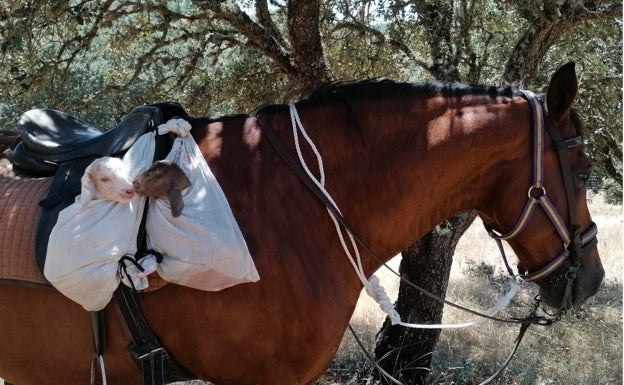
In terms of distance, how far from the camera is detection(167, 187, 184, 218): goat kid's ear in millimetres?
2012

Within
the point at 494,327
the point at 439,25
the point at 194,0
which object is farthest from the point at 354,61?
the point at 494,327

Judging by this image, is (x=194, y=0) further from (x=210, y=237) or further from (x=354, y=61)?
(x=210, y=237)

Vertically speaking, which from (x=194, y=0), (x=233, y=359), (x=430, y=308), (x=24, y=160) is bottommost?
(x=430, y=308)

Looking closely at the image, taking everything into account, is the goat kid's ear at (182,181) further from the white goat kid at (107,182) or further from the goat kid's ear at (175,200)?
the white goat kid at (107,182)

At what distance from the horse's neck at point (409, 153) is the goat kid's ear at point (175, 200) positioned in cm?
63

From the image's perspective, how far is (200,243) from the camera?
2010 mm

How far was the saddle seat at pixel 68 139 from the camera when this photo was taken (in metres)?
2.26

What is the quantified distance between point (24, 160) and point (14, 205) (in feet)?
0.89

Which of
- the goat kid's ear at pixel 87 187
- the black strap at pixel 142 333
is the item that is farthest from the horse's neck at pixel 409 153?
the goat kid's ear at pixel 87 187

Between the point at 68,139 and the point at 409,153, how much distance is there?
1.54m

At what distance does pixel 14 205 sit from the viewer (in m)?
2.22

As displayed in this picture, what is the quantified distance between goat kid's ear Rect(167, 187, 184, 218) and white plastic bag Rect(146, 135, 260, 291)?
0.08 ft

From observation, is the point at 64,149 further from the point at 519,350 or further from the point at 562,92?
the point at 519,350

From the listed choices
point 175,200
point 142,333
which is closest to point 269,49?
point 175,200
